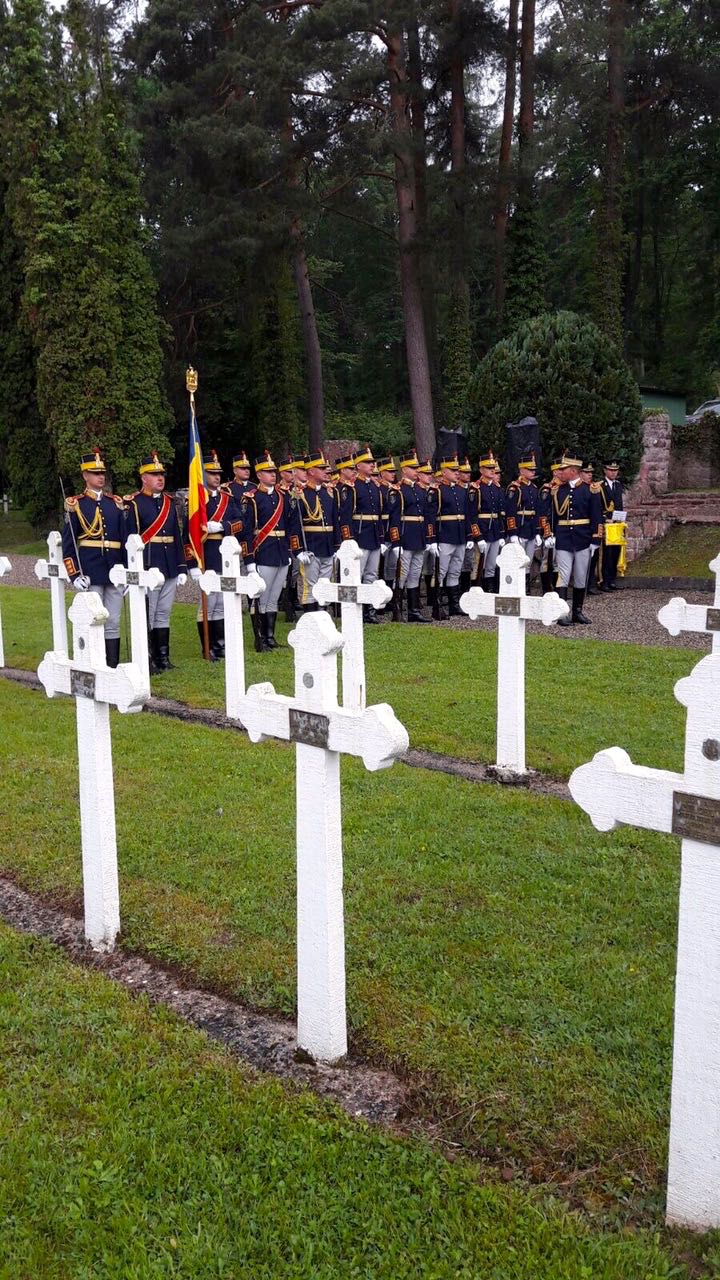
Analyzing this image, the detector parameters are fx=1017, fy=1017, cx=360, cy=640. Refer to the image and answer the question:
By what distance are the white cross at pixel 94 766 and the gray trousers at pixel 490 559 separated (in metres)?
11.3

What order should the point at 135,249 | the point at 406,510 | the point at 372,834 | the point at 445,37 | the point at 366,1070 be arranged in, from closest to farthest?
1. the point at 366,1070
2. the point at 372,834
3. the point at 406,510
4. the point at 445,37
5. the point at 135,249

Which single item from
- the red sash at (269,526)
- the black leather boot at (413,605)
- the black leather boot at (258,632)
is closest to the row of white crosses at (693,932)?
the black leather boot at (258,632)

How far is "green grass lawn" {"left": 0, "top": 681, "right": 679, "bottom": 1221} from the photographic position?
3.04 m

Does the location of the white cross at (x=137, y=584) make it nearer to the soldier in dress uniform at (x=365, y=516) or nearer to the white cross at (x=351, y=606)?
the white cross at (x=351, y=606)

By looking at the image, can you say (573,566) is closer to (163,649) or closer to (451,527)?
(451,527)

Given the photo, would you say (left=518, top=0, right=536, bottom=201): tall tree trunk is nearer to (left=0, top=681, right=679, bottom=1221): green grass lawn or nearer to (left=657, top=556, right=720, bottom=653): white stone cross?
(left=657, top=556, right=720, bottom=653): white stone cross

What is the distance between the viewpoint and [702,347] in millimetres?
35688

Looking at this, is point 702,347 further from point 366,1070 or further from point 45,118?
point 366,1070

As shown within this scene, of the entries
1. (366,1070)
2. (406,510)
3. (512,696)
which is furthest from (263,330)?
(366,1070)

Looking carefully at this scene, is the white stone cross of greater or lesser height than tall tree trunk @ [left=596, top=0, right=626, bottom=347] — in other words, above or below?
below

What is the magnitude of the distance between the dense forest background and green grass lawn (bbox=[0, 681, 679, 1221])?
57.0 feet

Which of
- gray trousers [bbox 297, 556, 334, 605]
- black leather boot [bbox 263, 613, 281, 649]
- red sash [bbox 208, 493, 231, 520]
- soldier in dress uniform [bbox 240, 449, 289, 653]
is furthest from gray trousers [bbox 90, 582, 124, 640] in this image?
gray trousers [bbox 297, 556, 334, 605]

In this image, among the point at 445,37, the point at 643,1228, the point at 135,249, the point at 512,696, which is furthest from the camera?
the point at 135,249

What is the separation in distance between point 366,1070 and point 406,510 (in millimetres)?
11160
